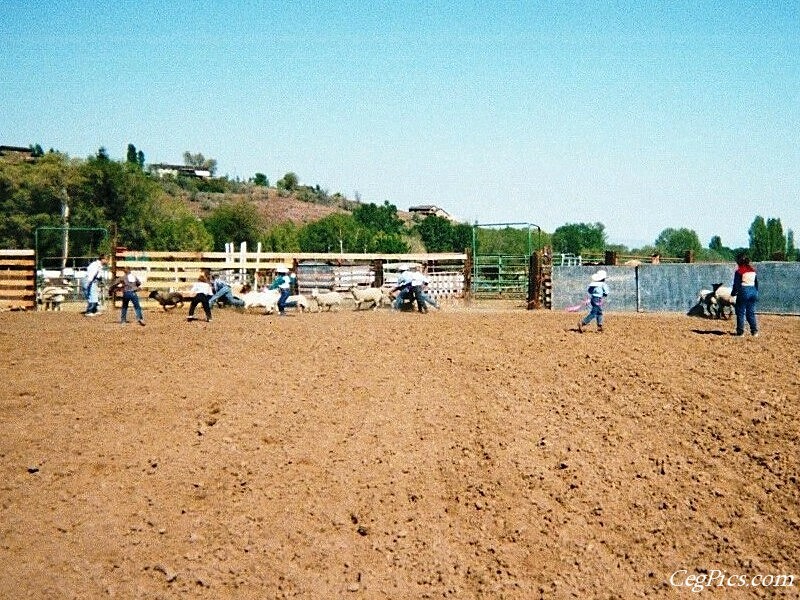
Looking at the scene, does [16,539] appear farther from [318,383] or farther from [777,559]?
[777,559]

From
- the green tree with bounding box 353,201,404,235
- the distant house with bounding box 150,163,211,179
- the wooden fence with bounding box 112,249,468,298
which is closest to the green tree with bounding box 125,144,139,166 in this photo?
the distant house with bounding box 150,163,211,179

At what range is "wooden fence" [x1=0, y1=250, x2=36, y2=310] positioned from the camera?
22297 mm

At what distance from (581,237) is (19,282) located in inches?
4005

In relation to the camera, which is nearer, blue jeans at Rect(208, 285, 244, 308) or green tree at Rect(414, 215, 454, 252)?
blue jeans at Rect(208, 285, 244, 308)

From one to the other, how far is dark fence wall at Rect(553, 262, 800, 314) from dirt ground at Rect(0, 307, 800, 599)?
11057 mm

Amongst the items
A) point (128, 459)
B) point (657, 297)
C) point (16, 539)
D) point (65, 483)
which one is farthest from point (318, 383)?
point (657, 297)

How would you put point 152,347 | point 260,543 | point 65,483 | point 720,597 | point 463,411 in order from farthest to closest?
point 152,347 → point 463,411 → point 65,483 → point 260,543 → point 720,597

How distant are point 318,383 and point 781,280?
55.4 feet

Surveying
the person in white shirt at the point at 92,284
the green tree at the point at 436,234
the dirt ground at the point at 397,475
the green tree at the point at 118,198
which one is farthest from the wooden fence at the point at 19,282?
the green tree at the point at 436,234

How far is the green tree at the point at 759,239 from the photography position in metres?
74.5

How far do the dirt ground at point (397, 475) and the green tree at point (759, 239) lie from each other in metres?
70.0

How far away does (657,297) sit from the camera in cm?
2320

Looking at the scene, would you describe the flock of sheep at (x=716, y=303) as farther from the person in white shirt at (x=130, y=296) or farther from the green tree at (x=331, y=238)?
the green tree at (x=331, y=238)

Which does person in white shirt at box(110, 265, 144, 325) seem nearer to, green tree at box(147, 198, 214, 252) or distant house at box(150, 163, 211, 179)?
green tree at box(147, 198, 214, 252)
